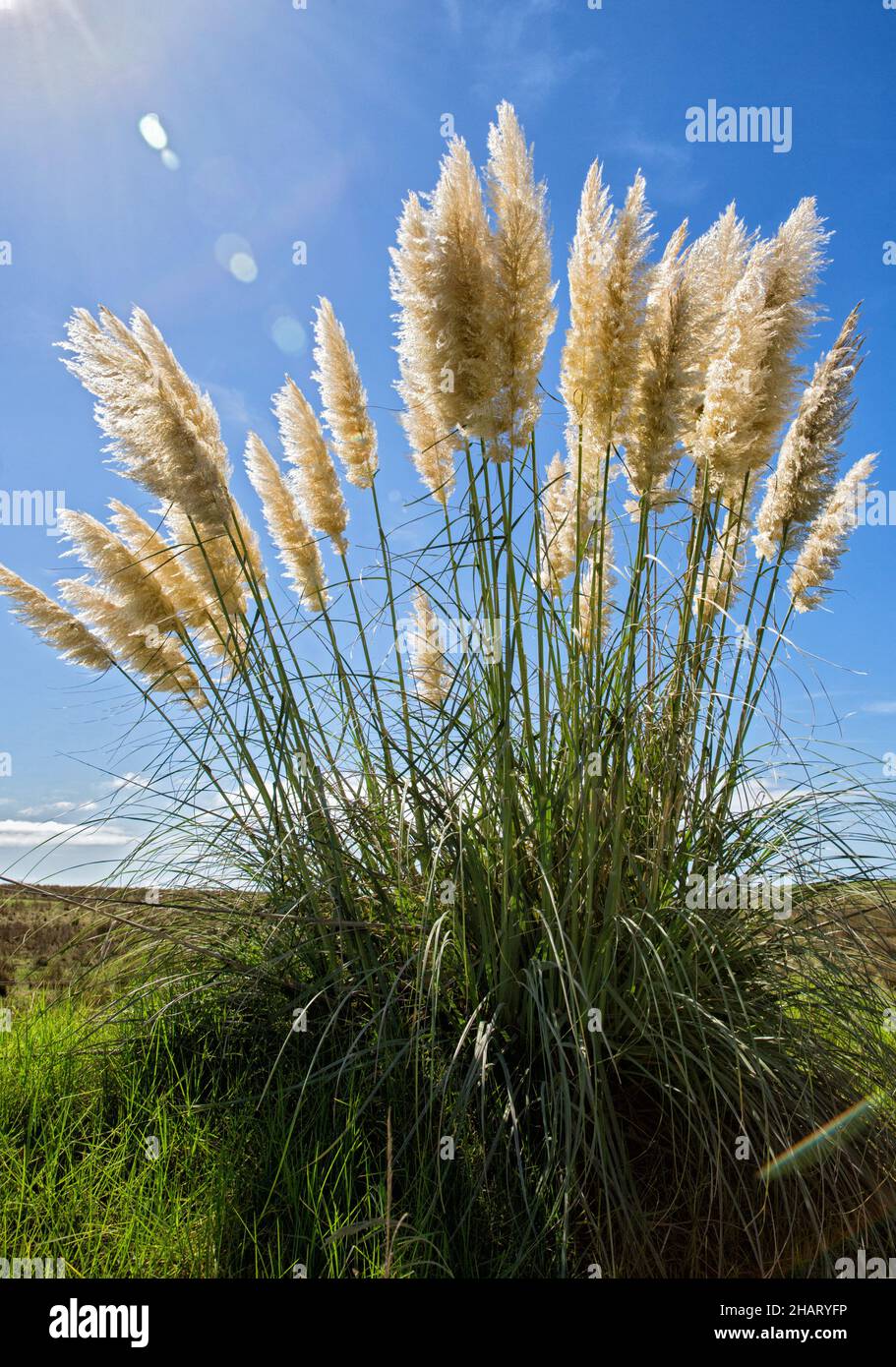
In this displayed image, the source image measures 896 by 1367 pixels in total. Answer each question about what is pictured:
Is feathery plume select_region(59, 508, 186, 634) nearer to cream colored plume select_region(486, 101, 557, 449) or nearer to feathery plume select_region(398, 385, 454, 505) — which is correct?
feathery plume select_region(398, 385, 454, 505)

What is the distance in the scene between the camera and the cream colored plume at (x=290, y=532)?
3.37 meters

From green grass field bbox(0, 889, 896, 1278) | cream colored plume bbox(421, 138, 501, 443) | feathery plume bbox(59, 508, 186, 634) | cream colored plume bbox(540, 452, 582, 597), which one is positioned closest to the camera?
green grass field bbox(0, 889, 896, 1278)

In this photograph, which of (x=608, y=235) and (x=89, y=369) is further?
(x=89, y=369)

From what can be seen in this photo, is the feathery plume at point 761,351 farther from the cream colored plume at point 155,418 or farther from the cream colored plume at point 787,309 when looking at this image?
the cream colored plume at point 155,418

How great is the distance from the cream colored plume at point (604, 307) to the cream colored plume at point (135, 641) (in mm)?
1875

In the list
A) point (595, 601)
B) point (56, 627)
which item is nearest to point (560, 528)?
point (595, 601)

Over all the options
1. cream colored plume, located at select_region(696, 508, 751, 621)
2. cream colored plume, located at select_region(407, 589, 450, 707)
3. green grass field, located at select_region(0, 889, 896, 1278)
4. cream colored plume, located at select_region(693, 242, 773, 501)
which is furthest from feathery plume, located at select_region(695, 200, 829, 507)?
green grass field, located at select_region(0, 889, 896, 1278)

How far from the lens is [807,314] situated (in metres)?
2.89

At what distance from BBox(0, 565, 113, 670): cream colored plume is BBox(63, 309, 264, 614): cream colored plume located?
0.78m

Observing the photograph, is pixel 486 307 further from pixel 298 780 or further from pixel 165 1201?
pixel 165 1201

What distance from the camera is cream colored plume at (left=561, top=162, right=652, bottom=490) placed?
263 cm

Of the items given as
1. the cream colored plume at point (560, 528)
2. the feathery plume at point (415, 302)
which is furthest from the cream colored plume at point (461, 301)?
the cream colored plume at point (560, 528)
